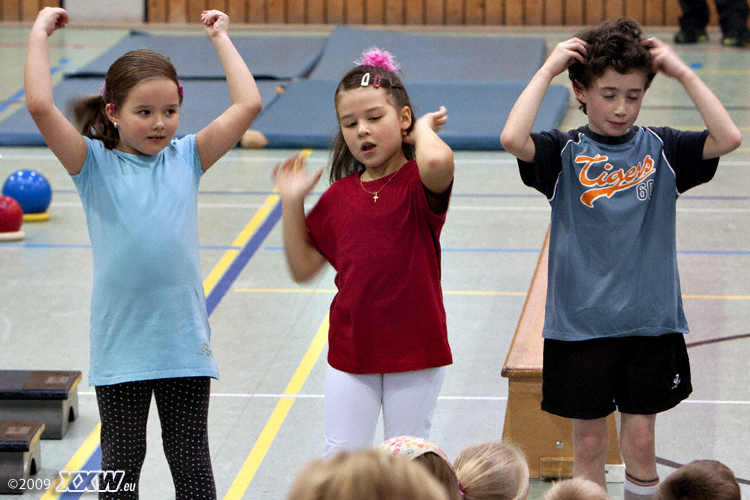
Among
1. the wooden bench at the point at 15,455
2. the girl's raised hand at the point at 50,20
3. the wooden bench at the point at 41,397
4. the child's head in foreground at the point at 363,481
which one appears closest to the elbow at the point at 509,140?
the girl's raised hand at the point at 50,20

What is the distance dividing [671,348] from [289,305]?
8.84 feet

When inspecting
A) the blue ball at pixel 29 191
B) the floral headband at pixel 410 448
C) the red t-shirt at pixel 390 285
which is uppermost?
the red t-shirt at pixel 390 285

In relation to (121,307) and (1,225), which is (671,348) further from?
(1,225)

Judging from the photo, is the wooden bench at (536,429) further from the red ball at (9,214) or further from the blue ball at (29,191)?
the blue ball at (29,191)

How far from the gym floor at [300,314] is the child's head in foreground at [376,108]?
1276 millimetres

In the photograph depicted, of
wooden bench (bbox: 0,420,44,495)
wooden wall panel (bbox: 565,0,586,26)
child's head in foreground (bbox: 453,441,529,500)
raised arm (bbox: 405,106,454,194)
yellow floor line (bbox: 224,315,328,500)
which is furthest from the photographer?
wooden wall panel (bbox: 565,0,586,26)

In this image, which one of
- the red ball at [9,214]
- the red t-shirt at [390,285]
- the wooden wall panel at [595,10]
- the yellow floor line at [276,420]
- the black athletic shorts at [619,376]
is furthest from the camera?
the wooden wall panel at [595,10]

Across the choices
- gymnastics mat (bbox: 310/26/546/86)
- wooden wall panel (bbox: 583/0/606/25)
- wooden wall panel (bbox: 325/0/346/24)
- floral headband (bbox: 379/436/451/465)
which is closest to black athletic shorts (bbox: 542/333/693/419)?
floral headband (bbox: 379/436/451/465)

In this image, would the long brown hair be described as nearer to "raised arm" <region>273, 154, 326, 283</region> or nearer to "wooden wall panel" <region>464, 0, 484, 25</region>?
"raised arm" <region>273, 154, 326, 283</region>

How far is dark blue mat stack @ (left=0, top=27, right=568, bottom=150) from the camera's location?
8.25m

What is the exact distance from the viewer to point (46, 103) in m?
2.37

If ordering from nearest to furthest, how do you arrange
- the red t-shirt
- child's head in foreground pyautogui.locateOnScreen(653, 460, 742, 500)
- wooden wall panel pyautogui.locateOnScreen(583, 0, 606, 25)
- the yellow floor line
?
1. child's head in foreground pyautogui.locateOnScreen(653, 460, 742, 500)
2. the red t-shirt
3. the yellow floor line
4. wooden wall panel pyautogui.locateOnScreen(583, 0, 606, 25)

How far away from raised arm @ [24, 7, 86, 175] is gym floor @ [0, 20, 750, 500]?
1255 mm

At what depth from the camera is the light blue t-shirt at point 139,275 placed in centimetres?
248
